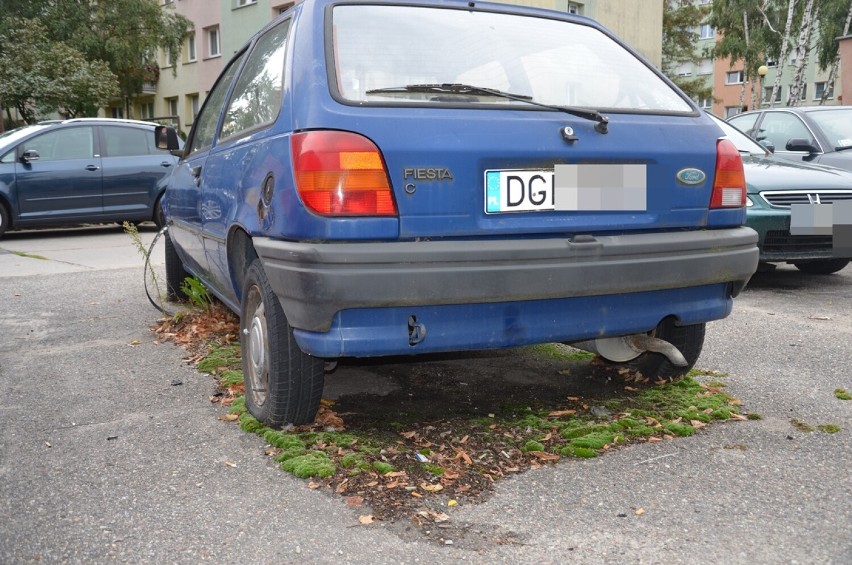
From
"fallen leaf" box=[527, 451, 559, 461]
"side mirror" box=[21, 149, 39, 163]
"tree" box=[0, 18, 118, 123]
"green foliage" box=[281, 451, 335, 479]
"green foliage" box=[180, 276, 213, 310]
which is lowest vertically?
"fallen leaf" box=[527, 451, 559, 461]

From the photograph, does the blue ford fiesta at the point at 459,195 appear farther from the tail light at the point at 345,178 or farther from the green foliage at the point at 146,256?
the green foliage at the point at 146,256

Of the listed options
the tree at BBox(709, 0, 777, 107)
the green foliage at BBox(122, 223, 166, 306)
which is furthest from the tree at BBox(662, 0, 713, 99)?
the green foliage at BBox(122, 223, 166, 306)

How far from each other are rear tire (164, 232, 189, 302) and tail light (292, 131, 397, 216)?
12.6 feet

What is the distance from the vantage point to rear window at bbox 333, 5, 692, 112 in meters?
3.16

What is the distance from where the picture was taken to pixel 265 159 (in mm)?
3262

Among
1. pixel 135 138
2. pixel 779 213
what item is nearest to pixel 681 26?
pixel 135 138

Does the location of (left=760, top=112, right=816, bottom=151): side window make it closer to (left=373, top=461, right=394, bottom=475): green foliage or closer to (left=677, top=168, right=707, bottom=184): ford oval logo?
(left=677, top=168, right=707, bottom=184): ford oval logo

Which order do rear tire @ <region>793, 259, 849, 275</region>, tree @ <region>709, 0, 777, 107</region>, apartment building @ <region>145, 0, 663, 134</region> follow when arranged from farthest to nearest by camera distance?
tree @ <region>709, 0, 777, 107</region>
apartment building @ <region>145, 0, 663, 134</region>
rear tire @ <region>793, 259, 849, 275</region>

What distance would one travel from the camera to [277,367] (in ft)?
10.9

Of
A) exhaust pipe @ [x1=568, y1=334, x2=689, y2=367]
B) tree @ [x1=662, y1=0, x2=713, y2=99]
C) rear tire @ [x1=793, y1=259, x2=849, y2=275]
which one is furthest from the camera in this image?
tree @ [x1=662, y1=0, x2=713, y2=99]

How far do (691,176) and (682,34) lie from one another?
48373mm

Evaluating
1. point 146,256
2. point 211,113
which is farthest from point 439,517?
point 146,256

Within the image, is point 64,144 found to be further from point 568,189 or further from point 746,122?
point 568,189

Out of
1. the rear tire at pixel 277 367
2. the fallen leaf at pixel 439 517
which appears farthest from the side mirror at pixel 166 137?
the fallen leaf at pixel 439 517
